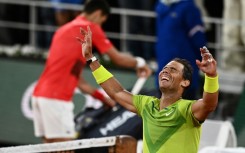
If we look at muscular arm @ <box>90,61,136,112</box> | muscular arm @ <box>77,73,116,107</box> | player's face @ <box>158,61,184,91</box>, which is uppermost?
player's face @ <box>158,61,184,91</box>

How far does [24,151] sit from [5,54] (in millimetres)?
5018

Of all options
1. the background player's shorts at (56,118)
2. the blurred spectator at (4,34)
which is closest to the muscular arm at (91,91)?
the background player's shorts at (56,118)

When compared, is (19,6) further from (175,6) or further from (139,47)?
(175,6)

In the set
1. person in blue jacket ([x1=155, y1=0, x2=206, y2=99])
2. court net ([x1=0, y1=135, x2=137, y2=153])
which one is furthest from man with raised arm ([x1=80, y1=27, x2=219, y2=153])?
person in blue jacket ([x1=155, y1=0, x2=206, y2=99])

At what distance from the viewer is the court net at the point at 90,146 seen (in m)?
8.21

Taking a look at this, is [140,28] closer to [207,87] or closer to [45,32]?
[45,32]

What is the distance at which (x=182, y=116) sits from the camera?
7703 mm

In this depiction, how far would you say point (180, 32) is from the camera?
11469mm

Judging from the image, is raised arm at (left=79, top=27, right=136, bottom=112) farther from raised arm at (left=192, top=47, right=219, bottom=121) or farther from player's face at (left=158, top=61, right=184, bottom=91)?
raised arm at (left=192, top=47, right=219, bottom=121)

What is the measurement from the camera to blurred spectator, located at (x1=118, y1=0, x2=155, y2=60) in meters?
12.9

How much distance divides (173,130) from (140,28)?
17.4 feet

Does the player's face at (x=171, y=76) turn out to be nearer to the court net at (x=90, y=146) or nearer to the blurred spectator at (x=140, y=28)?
the court net at (x=90, y=146)

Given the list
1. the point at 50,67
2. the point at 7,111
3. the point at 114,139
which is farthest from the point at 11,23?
the point at 114,139

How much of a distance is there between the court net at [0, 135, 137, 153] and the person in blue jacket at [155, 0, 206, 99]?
302 centimetres
